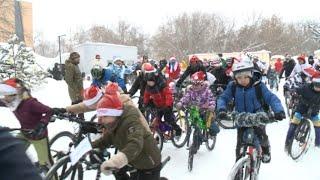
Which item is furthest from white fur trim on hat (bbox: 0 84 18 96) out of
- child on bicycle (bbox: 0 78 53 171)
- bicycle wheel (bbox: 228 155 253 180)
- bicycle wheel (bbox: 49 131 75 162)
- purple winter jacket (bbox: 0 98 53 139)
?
bicycle wheel (bbox: 228 155 253 180)

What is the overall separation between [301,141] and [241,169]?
11.2 feet

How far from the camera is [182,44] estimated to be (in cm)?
6356

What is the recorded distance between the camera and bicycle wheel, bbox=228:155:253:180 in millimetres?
5926

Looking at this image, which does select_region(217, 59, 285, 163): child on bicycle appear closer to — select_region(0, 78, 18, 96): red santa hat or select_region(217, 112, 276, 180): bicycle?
select_region(217, 112, 276, 180): bicycle

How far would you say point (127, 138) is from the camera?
4359mm

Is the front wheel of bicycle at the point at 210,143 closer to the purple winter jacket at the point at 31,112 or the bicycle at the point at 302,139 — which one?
the bicycle at the point at 302,139

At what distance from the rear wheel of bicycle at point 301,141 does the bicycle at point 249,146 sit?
2.78 m

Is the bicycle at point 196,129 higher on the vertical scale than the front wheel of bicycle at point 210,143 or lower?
higher

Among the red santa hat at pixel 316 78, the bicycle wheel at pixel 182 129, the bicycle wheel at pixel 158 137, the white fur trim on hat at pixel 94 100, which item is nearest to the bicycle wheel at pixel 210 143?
the bicycle wheel at pixel 182 129

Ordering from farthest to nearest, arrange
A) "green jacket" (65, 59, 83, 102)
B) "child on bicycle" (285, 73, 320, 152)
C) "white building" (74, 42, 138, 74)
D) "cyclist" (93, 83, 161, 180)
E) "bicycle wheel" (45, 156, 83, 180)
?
1. "white building" (74, 42, 138, 74)
2. "green jacket" (65, 59, 83, 102)
3. "child on bicycle" (285, 73, 320, 152)
4. "bicycle wheel" (45, 156, 83, 180)
5. "cyclist" (93, 83, 161, 180)

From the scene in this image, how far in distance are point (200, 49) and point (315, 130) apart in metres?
55.0

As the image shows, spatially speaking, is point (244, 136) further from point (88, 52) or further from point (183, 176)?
point (88, 52)

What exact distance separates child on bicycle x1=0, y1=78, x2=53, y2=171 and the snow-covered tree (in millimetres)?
12645

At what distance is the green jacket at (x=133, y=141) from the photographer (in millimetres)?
4273
